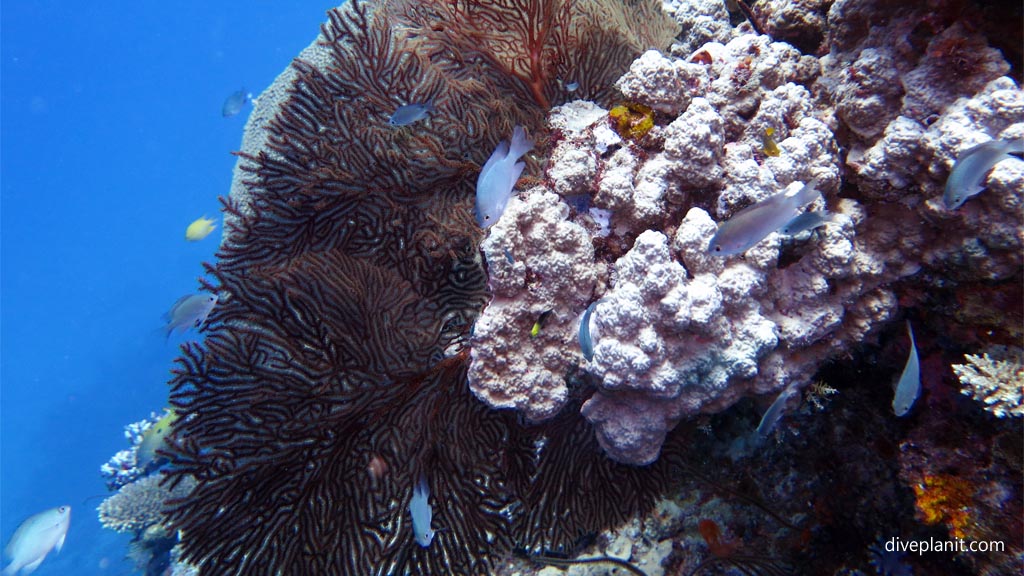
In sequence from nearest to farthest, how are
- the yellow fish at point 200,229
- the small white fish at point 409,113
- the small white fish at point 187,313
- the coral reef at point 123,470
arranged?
the small white fish at point 409,113 → the small white fish at point 187,313 → the coral reef at point 123,470 → the yellow fish at point 200,229

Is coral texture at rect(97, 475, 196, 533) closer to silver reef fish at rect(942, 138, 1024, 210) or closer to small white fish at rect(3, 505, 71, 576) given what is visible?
small white fish at rect(3, 505, 71, 576)

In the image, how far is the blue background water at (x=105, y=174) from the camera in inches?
1703

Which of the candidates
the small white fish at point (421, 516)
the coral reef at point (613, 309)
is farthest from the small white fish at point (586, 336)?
the small white fish at point (421, 516)

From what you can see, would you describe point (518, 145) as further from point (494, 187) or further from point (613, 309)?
point (613, 309)

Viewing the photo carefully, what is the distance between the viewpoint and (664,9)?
15.3 ft

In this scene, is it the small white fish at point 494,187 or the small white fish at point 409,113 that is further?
the small white fish at point 409,113

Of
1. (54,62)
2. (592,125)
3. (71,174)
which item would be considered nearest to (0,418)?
(71,174)

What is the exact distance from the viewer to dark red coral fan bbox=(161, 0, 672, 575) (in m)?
3.15

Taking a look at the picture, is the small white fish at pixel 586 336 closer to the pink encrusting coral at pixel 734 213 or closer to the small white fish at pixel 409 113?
the pink encrusting coral at pixel 734 213

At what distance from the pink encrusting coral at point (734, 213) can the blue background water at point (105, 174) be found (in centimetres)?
4098

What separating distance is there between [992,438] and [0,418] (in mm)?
60374

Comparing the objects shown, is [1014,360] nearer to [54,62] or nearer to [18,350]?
[18,350]

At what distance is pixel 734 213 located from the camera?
278 cm

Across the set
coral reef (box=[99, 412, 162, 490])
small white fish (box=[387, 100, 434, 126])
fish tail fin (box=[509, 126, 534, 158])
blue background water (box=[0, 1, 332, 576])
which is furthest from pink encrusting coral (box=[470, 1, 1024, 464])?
blue background water (box=[0, 1, 332, 576])
